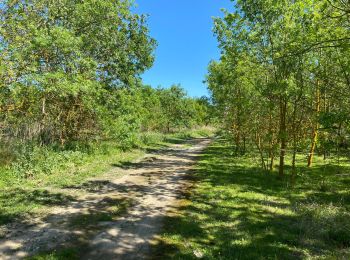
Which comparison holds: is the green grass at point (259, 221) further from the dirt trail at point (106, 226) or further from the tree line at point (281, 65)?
the tree line at point (281, 65)

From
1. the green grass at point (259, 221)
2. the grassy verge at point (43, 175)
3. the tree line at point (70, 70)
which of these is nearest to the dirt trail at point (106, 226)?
the green grass at point (259, 221)

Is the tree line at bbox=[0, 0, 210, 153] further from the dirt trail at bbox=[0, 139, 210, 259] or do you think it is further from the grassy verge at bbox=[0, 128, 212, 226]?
the dirt trail at bbox=[0, 139, 210, 259]

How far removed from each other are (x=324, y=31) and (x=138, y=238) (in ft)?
32.5

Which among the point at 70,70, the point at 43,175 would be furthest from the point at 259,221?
the point at 70,70

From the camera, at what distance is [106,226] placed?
9.43m

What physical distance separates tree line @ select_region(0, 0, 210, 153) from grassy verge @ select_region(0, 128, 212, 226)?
6.16 ft

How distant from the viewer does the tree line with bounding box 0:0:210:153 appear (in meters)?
14.6

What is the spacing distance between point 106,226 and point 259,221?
4729 millimetres

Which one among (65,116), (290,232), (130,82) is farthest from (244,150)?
(290,232)

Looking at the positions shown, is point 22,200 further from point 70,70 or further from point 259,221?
point 70,70

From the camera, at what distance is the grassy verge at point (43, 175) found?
11.1m

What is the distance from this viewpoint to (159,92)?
2667 inches

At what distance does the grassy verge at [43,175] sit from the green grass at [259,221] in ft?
15.7

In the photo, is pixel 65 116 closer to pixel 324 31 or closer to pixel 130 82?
pixel 130 82
